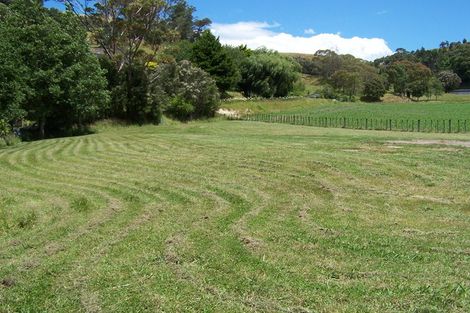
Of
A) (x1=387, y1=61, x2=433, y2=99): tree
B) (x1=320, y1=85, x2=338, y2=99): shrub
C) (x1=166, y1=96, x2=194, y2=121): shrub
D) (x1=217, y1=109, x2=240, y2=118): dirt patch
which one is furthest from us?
(x1=387, y1=61, x2=433, y2=99): tree

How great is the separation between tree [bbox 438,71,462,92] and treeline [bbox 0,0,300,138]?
11370 centimetres

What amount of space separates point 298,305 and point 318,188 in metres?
8.47

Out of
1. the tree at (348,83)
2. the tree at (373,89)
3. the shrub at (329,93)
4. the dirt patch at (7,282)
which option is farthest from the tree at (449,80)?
the dirt patch at (7,282)

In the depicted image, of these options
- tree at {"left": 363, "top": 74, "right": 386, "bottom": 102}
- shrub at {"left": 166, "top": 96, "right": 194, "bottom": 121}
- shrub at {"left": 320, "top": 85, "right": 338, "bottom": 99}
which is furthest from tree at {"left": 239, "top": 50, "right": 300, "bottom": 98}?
tree at {"left": 363, "top": 74, "right": 386, "bottom": 102}

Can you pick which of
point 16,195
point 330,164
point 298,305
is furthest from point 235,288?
point 330,164

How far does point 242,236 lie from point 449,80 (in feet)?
517

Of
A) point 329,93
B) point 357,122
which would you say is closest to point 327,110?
point 357,122

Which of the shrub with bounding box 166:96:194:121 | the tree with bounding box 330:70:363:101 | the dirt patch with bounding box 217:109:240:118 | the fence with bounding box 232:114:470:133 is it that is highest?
the tree with bounding box 330:70:363:101

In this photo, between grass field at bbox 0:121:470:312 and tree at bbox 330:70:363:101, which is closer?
grass field at bbox 0:121:470:312

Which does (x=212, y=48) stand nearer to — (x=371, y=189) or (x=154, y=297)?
(x=371, y=189)

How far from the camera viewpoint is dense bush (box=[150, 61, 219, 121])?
2069 inches

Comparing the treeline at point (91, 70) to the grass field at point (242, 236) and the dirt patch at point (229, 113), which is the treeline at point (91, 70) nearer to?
the dirt patch at point (229, 113)

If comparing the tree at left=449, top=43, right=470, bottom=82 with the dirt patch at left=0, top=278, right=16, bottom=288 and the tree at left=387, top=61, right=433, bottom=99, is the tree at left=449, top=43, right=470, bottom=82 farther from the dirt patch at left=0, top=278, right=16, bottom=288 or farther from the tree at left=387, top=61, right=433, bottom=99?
the dirt patch at left=0, top=278, right=16, bottom=288

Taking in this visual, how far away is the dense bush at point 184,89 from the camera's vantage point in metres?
52.6
